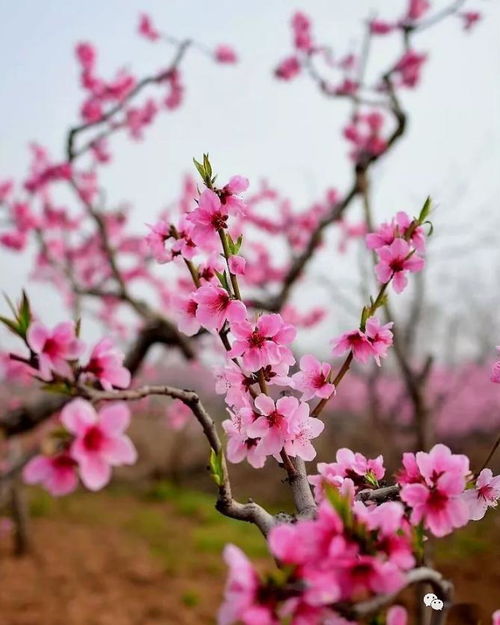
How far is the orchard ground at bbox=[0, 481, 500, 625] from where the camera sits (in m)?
4.62

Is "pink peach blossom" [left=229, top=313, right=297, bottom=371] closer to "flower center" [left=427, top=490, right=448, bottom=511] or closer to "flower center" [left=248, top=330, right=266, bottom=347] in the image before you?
"flower center" [left=248, top=330, right=266, bottom=347]

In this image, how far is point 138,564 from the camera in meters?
5.70

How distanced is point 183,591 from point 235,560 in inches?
196

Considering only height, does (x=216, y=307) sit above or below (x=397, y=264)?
below

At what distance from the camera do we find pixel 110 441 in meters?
0.77

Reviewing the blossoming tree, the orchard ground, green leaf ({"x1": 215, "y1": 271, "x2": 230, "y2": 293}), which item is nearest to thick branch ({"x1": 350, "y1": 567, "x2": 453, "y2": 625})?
the blossoming tree

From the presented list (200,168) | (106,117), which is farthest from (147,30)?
(200,168)

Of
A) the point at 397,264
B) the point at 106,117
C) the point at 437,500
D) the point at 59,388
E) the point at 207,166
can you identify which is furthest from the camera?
the point at 106,117

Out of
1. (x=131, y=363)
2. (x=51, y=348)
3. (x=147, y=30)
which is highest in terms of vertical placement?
(x=147, y=30)

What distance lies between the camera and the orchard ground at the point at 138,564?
4.62 meters

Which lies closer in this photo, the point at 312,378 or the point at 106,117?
the point at 312,378

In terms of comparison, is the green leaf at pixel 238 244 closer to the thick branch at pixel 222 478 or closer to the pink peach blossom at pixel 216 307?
the pink peach blossom at pixel 216 307

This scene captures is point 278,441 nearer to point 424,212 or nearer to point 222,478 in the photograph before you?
point 222,478

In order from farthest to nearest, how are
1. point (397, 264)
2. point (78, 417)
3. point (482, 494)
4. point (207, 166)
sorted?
point (397, 264) < point (207, 166) < point (482, 494) < point (78, 417)
